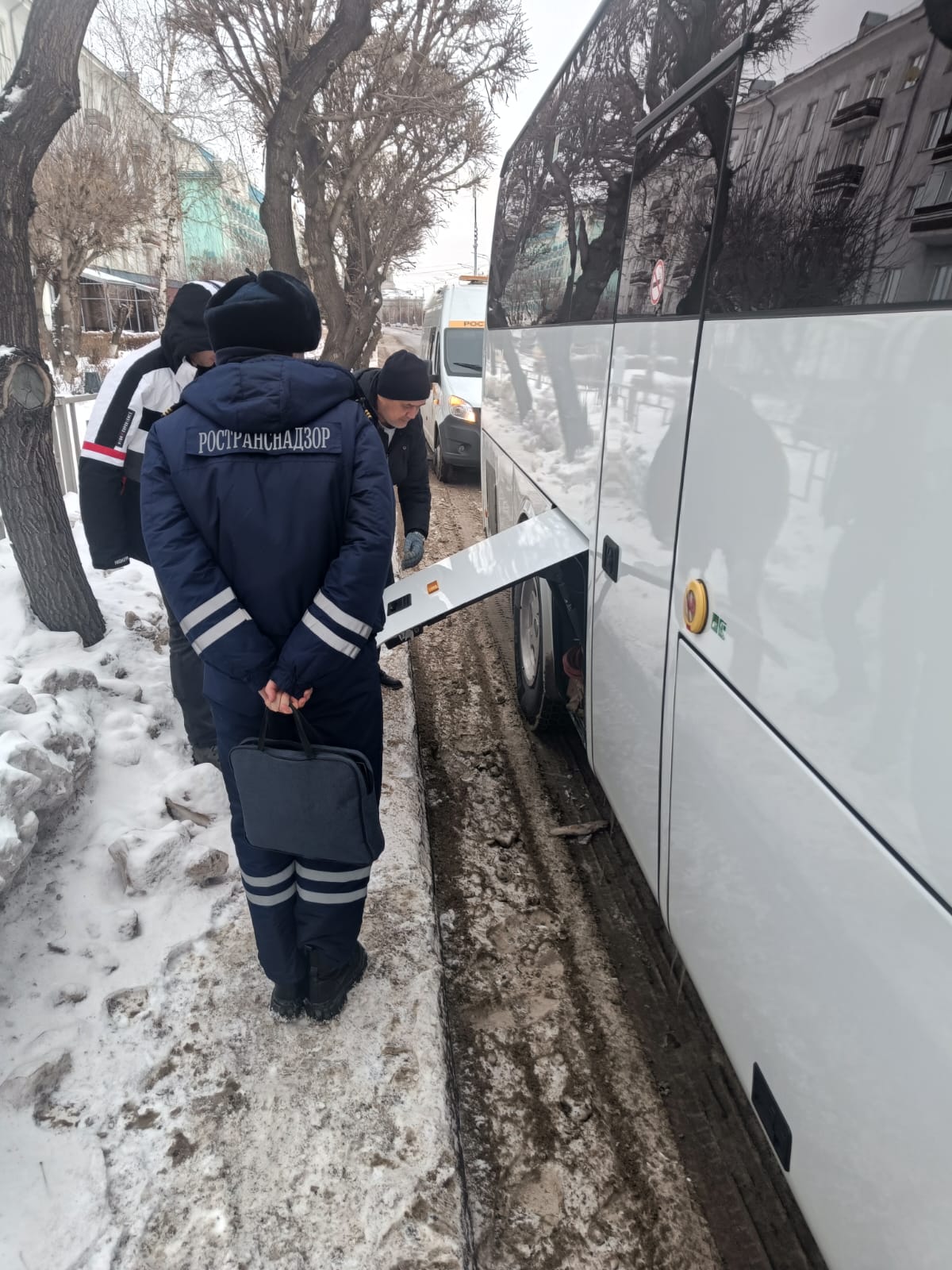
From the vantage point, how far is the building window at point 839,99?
1404 millimetres

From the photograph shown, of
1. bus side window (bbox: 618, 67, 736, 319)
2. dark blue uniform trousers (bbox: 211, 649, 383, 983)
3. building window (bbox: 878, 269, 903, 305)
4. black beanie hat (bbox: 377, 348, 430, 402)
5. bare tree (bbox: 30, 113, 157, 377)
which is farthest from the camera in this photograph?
bare tree (bbox: 30, 113, 157, 377)

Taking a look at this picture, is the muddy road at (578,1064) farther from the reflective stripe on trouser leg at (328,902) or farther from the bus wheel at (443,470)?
the bus wheel at (443,470)

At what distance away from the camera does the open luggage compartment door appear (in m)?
3.24

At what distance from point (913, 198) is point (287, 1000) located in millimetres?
2479

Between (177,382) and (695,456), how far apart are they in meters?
2.21

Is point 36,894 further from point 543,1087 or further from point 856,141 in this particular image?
point 856,141

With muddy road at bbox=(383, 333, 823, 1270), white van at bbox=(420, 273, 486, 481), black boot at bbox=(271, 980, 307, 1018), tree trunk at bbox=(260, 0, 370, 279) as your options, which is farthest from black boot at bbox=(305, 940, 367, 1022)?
tree trunk at bbox=(260, 0, 370, 279)

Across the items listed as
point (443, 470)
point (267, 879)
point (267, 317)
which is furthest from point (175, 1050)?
point (443, 470)

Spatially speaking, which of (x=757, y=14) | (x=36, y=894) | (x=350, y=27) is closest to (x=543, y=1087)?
(x=36, y=894)

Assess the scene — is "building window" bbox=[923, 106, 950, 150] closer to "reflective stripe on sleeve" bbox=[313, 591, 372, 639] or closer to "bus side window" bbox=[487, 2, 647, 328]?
"reflective stripe on sleeve" bbox=[313, 591, 372, 639]

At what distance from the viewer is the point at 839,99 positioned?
4.67 ft

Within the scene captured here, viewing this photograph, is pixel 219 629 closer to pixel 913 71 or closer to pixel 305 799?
pixel 305 799

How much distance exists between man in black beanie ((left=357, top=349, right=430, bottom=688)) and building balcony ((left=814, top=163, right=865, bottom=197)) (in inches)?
69.0

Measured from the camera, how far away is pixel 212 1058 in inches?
90.8
